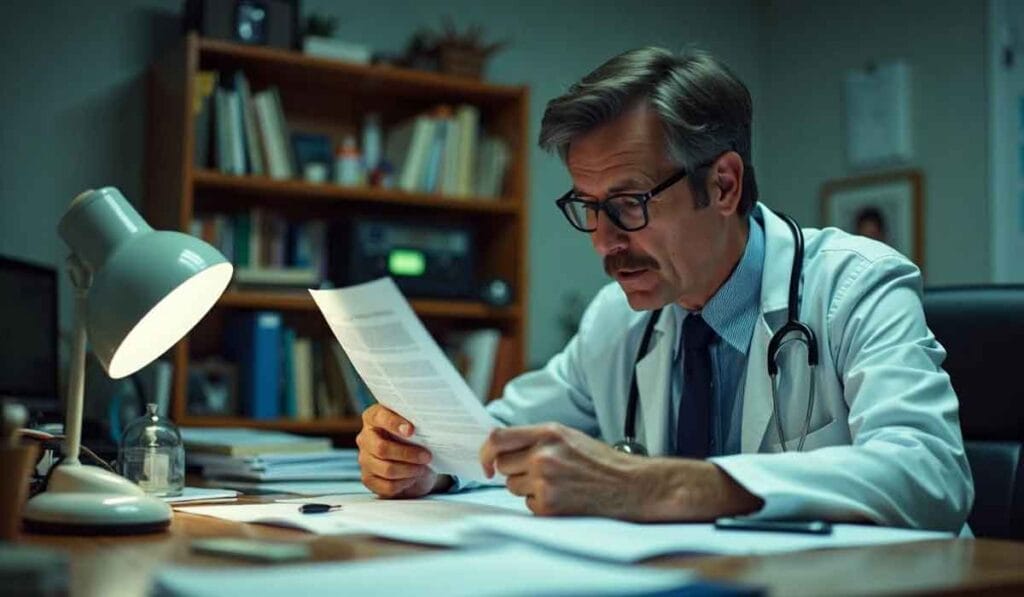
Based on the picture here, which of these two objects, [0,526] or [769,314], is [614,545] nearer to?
[0,526]

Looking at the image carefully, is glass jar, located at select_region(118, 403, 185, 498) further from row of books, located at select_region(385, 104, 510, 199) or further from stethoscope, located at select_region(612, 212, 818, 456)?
row of books, located at select_region(385, 104, 510, 199)

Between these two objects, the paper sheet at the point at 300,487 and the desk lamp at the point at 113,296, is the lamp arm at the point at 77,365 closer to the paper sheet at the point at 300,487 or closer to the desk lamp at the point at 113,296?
the desk lamp at the point at 113,296

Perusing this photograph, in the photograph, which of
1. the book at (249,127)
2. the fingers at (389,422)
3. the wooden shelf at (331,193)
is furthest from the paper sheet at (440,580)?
the book at (249,127)

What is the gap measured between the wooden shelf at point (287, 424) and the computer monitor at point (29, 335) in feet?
1.57

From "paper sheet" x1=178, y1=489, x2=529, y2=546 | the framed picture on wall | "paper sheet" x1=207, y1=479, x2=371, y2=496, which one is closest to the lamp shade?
"paper sheet" x1=178, y1=489, x2=529, y2=546

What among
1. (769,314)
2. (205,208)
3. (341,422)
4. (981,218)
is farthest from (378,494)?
(981,218)

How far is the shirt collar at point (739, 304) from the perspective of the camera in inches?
64.2

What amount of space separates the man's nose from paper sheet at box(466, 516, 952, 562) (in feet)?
2.05

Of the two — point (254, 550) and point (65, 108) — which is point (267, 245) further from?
point (254, 550)

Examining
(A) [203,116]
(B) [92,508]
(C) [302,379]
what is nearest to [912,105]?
(C) [302,379]

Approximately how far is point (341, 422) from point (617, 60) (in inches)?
78.6

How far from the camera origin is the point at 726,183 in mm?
1678

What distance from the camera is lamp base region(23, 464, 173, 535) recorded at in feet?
3.45

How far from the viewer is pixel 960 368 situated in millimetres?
1692
